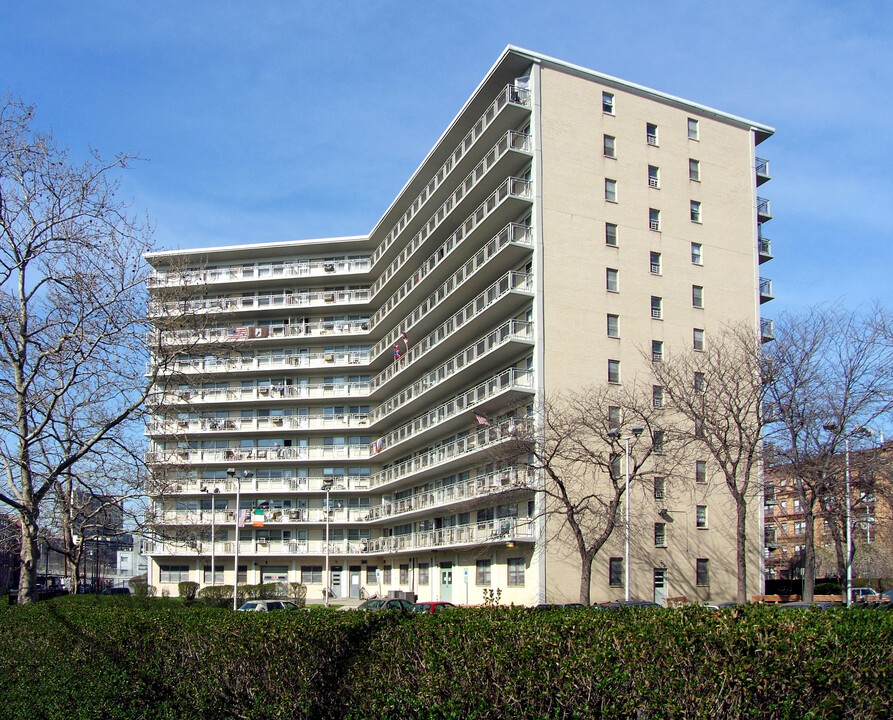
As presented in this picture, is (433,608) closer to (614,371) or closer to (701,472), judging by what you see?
(614,371)

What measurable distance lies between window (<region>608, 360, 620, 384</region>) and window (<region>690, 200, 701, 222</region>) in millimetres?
10792

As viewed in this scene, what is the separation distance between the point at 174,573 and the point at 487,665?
225ft

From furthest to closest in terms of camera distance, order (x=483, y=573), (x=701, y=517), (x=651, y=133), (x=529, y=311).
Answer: (x=651, y=133) → (x=483, y=573) → (x=701, y=517) → (x=529, y=311)

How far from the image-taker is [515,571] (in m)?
45.2

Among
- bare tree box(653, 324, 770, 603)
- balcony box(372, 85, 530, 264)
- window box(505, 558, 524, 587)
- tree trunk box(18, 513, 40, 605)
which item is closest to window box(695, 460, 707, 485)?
bare tree box(653, 324, 770, 603)

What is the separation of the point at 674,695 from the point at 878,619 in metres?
2.75

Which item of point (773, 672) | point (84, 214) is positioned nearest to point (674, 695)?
point (773, 672)

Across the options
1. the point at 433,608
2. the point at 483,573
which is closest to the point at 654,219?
the point at 483,573

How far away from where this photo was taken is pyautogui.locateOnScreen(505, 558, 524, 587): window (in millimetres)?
44625

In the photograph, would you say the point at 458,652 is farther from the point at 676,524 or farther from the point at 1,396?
the point at 676,524

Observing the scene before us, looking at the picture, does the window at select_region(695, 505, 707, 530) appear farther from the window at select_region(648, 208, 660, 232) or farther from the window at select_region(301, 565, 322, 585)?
the window at select_region(301, 565, 322, 585)

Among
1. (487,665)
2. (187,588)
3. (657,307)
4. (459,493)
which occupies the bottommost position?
(187,588)

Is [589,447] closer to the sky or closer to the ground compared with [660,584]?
closer to the sky

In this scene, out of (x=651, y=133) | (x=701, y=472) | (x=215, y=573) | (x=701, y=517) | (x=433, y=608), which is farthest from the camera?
(x=215, y=573)
